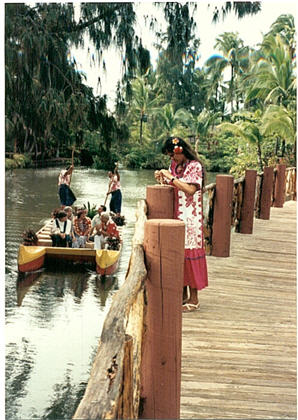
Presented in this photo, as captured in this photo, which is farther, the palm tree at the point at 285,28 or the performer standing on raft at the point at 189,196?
the palm tree at the point at 285,28

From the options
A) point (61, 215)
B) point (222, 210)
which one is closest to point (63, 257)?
point (61, 215)

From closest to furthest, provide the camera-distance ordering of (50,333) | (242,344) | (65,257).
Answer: (242,344)
(50,333)
(65,257)

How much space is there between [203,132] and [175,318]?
31001mm

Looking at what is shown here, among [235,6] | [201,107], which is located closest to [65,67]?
[235,6]

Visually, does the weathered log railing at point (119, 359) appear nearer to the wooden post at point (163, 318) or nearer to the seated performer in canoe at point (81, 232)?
the wooden post at point (163, 318)

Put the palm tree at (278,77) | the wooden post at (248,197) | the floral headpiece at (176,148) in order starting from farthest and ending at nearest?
the palm tree at (278,77)
the wooden post at (248,197)
the floral headpiece at (176,148)

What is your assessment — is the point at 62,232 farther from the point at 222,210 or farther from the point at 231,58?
the point at 231,58

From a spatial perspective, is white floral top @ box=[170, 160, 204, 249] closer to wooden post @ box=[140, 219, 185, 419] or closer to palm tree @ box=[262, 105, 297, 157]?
wooden post @ box=[140, 219, 185, 419]

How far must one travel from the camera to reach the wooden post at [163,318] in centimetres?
226

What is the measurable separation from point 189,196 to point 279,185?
6803mm

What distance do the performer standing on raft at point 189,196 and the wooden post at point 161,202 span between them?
5 cm

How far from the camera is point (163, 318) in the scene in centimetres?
228

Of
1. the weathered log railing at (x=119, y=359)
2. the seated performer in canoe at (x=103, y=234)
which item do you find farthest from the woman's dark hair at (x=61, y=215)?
the weathered log railing at (x=119, y=359)

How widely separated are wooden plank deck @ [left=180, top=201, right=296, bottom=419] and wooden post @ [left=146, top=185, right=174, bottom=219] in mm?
669
